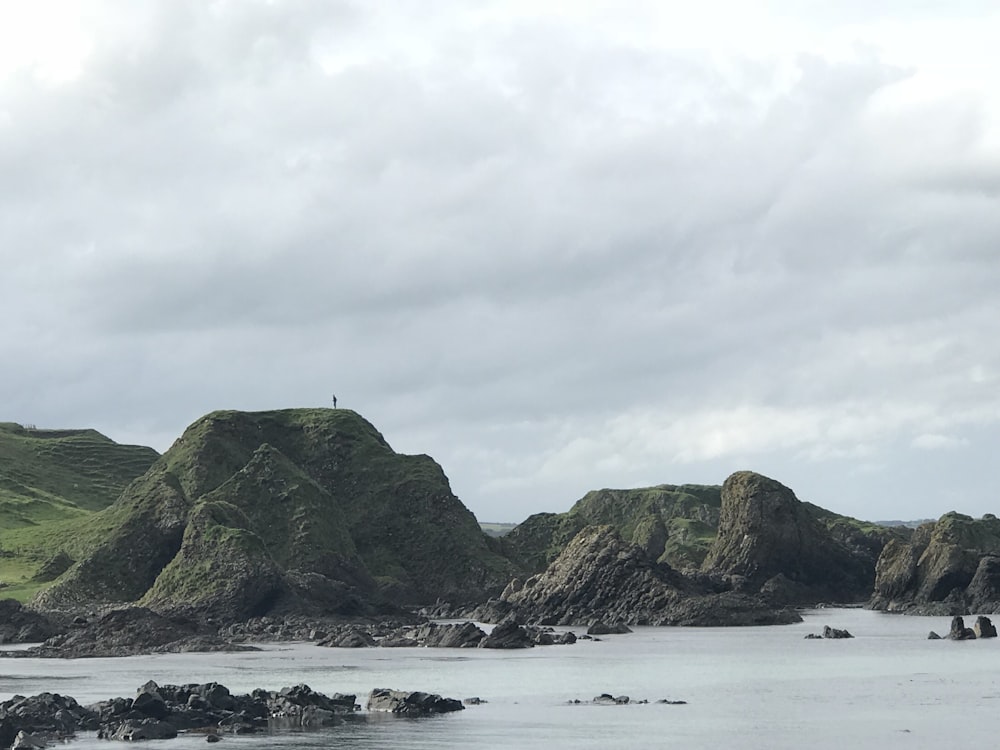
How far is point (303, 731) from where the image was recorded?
65250 mm

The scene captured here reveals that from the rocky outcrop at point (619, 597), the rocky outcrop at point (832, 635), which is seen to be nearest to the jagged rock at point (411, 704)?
the rocky outcrop at point (832, 635)

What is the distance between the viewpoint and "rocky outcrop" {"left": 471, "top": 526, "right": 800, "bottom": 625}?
6255 inches

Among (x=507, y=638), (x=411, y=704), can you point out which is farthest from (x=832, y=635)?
(x=411, y=704)

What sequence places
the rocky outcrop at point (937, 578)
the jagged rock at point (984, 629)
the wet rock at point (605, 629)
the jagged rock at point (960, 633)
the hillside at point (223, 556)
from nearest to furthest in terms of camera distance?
1. the jagged rock at point (960, 633)
2. the jagged rock at point (984, 629)
3. the wet rock at point (605, 629)
4. the hillside at point (223, 556)
5. the rocky outcrop at point (937, 578)

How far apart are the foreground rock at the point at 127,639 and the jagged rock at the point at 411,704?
172ft

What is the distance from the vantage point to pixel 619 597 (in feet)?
534

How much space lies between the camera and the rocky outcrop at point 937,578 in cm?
17175

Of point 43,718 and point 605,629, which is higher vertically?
point 605,629

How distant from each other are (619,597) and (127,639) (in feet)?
198

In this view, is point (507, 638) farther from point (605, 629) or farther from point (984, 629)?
point (984, 629)

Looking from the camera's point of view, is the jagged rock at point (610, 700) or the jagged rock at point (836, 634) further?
the jagged rock at point (836, 634)

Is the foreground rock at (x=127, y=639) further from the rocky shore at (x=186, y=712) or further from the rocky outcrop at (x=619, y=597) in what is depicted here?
the rocky shore at (x=186, y=712)

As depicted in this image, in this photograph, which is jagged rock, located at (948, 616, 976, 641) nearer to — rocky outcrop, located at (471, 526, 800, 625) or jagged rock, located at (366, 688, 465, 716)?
rocky outcrop, located at (471, 526, 800, 625)

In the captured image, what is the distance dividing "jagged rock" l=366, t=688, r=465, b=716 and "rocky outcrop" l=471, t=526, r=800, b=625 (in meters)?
87.1
